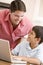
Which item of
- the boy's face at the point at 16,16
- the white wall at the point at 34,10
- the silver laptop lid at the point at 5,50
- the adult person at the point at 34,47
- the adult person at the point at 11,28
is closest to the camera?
the silver laptop lid at the point at 5,50

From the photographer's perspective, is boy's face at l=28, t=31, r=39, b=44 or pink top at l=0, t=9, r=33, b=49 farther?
pink top at l=0, t=9, r=33, b=49

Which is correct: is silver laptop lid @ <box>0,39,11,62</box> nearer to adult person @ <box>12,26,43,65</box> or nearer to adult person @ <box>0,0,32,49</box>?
adult person @ <box>12,26,43,65</box>

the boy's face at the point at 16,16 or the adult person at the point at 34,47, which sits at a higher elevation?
the boy's face at the point at 16,16

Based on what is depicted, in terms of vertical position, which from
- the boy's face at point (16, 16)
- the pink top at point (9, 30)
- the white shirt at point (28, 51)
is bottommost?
the white shirt at point (28, 51)

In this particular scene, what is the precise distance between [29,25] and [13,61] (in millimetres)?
839

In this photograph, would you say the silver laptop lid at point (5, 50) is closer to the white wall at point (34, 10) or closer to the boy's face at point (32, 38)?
the boy's face at point (32, 38)

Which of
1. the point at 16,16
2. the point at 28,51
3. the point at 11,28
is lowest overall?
the point at 28,51

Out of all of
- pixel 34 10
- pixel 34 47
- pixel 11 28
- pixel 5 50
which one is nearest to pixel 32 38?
pixel 34 47

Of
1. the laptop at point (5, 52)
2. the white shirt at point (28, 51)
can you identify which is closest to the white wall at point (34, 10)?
the white shirt at point (28, 51)

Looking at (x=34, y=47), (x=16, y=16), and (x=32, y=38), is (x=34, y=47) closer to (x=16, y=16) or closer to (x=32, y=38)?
(x=32, y=38)

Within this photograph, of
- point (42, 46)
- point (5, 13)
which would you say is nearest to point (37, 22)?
point (5, 13)

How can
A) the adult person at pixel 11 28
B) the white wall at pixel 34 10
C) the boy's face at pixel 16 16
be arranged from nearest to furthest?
the boy's face at pixel 16 16
the adult person at pixel 11 28
the white wall at pixel 34 10

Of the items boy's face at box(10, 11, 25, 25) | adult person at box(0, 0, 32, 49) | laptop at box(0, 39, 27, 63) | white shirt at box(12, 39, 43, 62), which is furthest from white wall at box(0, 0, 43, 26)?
laptop at box(0, 39, 27, 63)

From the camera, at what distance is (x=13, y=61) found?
1670mm
